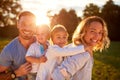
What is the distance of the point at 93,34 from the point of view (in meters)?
5.13

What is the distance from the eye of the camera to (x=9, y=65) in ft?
22.0

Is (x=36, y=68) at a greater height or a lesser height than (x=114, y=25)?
Result: greater

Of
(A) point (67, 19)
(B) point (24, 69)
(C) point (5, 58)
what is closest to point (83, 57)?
(B) point (24, 69)

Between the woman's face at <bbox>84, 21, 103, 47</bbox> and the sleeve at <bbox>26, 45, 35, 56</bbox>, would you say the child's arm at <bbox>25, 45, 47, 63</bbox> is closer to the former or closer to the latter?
the sleeve at <bbox>26, 45, 35, 56</bbox>

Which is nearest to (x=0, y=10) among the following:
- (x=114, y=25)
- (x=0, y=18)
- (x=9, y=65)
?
(x=0, y=18)

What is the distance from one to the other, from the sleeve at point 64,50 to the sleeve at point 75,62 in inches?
2.2

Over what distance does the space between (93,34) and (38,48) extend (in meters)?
1.13

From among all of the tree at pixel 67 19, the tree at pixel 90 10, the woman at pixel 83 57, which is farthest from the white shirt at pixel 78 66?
the tree at pixel 90 10

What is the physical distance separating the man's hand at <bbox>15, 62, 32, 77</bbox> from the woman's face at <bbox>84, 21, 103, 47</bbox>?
1303mm

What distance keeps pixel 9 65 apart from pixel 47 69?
1164 millimetres

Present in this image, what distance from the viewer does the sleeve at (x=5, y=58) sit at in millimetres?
6578

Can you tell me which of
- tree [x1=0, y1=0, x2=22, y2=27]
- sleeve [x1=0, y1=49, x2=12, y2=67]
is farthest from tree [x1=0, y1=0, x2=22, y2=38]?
sleeve [x1=0, y1=49, x2=12, y2=67]

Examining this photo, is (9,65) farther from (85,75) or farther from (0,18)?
(0,18)

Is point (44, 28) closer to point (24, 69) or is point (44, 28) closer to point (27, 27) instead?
point (27, 27)
